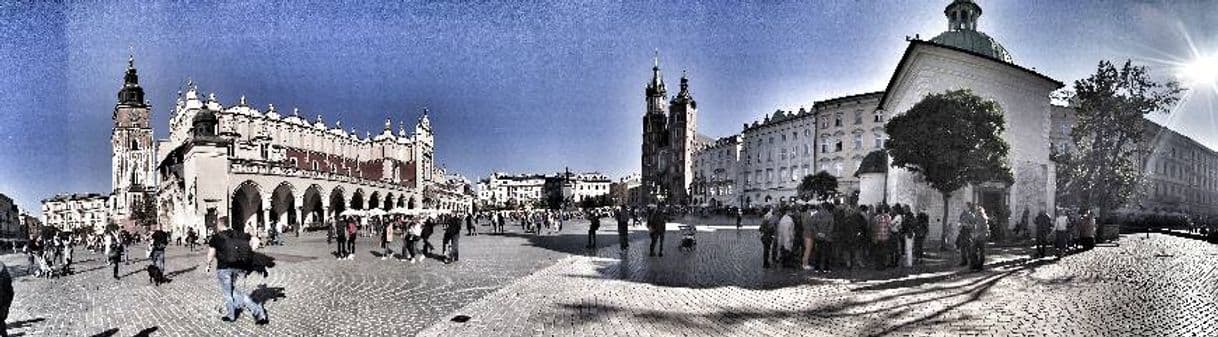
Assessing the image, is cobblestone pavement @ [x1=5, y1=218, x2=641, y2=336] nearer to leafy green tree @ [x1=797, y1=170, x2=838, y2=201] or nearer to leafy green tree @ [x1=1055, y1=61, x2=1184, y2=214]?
leafy green tree @ [x1=1055, y1=61, x2=1184, y2=214]

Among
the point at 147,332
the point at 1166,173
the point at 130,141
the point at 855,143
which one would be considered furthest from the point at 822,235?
the point at 130,141

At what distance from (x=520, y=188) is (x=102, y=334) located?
608 ft

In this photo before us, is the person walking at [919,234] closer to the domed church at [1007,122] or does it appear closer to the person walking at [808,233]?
the person walking at [808,233]

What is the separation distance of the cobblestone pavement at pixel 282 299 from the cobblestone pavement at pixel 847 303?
966 millimetres

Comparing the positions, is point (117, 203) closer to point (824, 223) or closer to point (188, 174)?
point (188, 174)

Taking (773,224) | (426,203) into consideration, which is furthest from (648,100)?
(773,224)

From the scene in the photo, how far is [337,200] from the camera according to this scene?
61469 mm

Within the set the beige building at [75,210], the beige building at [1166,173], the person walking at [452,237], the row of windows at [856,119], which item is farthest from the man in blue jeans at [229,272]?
the beige building at [75,210]

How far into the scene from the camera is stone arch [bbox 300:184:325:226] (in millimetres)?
51875

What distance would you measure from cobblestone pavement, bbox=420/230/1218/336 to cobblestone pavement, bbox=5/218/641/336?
0.97 m

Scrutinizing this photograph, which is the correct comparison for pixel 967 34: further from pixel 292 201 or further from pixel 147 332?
pixel 292 201

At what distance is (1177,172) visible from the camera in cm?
2439

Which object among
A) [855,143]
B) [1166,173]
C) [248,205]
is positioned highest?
[855,143]

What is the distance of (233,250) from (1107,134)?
109ft
